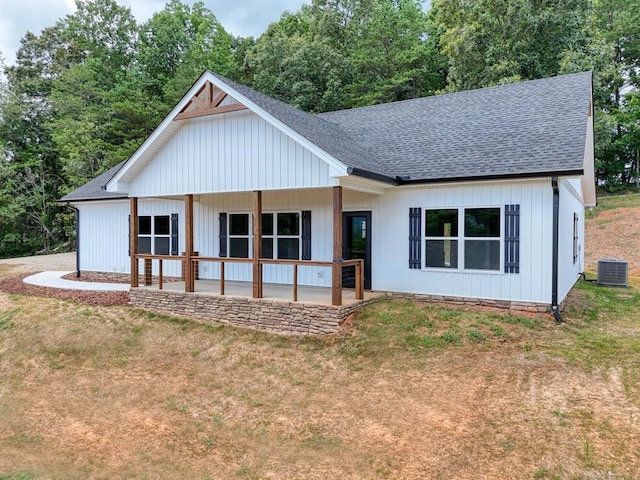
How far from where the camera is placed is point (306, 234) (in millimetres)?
11094

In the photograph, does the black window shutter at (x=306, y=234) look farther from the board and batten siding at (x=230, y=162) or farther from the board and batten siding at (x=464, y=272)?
the board and batten siding at (x=230, y=162)

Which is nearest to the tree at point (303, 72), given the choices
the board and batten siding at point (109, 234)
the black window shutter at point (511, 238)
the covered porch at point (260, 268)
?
the board and batten siding at point (109, 234)

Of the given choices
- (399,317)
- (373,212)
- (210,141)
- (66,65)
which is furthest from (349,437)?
(66,65)

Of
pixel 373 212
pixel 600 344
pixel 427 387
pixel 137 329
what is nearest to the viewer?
pixel 427 387

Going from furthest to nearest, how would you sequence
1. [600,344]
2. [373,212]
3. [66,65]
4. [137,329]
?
[66,65] → [373,212] → [137,329] → [600,344]

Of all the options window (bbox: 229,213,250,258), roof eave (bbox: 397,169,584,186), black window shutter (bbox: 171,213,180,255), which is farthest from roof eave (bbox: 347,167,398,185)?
black window shutter (bbox: 171,213,180,255)

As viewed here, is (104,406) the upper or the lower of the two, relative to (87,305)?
lower

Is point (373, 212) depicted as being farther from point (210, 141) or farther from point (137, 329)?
point (137, 329)

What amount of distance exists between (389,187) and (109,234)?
34.0 feet

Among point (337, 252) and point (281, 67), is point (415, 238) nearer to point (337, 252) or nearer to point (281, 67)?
point (337, 252)

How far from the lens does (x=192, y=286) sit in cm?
1016

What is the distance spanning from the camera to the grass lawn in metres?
4.48

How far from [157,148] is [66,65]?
1282 inches

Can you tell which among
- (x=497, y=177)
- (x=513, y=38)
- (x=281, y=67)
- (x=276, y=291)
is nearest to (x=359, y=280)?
(x=276, y=291)
